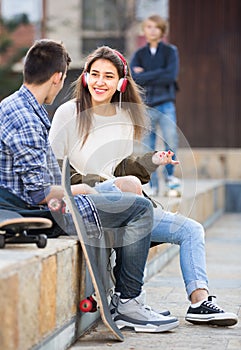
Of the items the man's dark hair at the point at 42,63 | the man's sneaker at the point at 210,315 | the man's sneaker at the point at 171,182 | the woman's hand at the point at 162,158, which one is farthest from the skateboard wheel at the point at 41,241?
the man's sneaker at the point at 171,182

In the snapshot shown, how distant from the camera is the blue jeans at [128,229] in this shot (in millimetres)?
4191

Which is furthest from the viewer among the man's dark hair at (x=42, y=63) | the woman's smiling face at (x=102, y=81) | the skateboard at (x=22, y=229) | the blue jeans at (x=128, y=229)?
the woman's smiling face at (x=102, y=81)

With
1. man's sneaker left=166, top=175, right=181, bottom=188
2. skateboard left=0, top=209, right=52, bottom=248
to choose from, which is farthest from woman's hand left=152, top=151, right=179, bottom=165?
man's sneaker left=166, top=175, right=181, bottom=188

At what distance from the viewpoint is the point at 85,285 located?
13.9 ft

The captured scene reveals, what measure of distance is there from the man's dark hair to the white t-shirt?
1.83ft

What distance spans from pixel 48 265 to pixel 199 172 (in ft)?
29.9

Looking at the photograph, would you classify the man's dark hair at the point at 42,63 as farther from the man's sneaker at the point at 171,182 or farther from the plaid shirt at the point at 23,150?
the man's sneaker at the point at 171,182

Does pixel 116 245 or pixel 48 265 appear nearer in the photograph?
pixel 48 265

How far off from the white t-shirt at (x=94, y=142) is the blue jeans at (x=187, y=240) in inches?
14.0

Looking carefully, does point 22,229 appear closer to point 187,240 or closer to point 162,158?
point 162,158

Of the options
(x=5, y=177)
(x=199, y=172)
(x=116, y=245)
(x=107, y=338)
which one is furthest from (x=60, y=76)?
(x=199, y=172)

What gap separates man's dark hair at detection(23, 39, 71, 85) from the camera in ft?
13.1

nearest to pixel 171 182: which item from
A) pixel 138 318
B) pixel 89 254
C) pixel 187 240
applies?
pixel 187 240

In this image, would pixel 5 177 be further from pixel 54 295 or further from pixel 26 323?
Result: pixel 26 323
